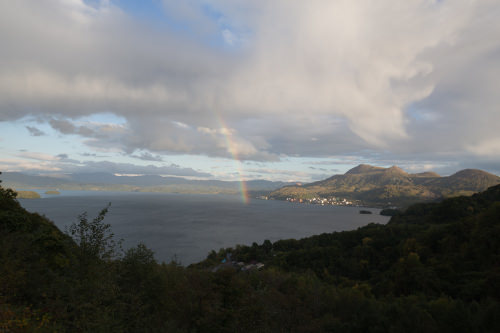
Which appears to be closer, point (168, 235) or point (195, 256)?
point (195, 256)

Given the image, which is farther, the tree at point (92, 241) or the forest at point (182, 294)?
the tree at point (92, 241)

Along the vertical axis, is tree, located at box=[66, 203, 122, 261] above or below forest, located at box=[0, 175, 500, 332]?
above

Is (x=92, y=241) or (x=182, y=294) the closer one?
(x=92, y=241)

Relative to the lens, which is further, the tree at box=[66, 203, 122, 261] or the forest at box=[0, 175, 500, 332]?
the tree at box=[66, 203, 122, 261]

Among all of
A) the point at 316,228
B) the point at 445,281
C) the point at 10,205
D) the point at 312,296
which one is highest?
the point at 10,205

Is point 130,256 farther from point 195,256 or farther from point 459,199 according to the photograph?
point 459,199

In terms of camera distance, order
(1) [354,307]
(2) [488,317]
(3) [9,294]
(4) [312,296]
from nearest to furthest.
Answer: (3) [9,294] → (2) [488,317] → (1) [354,307] → (4) [312,296]

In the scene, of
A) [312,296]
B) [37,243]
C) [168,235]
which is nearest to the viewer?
[37,243]

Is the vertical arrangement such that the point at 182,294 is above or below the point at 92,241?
below

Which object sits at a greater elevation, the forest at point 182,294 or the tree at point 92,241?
the tree at point 92,241

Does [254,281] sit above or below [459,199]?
below

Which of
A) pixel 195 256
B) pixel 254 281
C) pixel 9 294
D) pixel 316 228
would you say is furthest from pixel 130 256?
pixel 316 228
